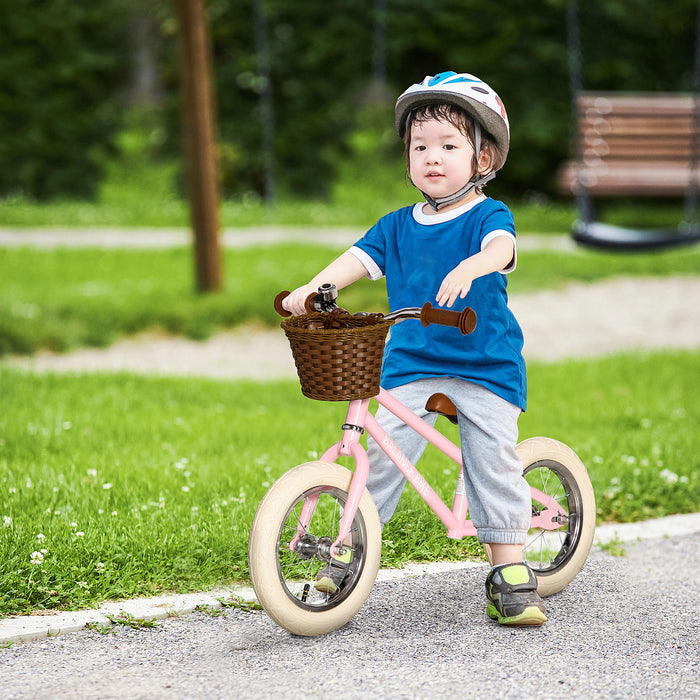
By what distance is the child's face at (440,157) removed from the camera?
10.0ft

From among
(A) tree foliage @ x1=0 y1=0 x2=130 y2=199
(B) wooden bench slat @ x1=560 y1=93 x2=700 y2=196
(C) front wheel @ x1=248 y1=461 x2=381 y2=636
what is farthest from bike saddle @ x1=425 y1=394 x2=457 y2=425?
(A) tree foliage @ x1=0 y1=0 x2=130 y2=199

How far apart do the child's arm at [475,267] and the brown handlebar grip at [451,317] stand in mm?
35

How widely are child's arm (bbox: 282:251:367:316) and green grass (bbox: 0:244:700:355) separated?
562 cm

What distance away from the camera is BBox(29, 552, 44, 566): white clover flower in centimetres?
343

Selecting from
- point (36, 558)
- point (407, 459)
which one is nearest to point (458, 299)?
point (407, 459)

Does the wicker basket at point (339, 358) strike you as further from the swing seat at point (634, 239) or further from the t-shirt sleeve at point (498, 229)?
the swing seat at point (634, 239)

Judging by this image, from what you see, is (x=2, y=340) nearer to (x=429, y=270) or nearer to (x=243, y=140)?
(x=429, y=270)

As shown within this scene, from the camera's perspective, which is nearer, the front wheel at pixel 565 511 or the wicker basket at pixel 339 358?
the wicker basket at pixel 339 358

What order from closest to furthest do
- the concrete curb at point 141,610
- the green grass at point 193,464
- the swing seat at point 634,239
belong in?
the concrete curb at point 141,610 < the green grass at point 193,464 < the swing seat at point 634,239

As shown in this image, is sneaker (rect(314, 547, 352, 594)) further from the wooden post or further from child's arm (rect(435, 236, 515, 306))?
the wooden post

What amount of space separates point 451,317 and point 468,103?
2.14 feet

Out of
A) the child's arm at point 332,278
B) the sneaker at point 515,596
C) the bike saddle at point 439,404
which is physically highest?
the child's arm at point 332,278

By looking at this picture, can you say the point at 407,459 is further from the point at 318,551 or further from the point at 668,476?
the point at 668,476

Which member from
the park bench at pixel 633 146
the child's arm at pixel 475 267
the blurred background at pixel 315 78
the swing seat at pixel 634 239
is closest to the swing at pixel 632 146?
the park bench at pixel 633 146
